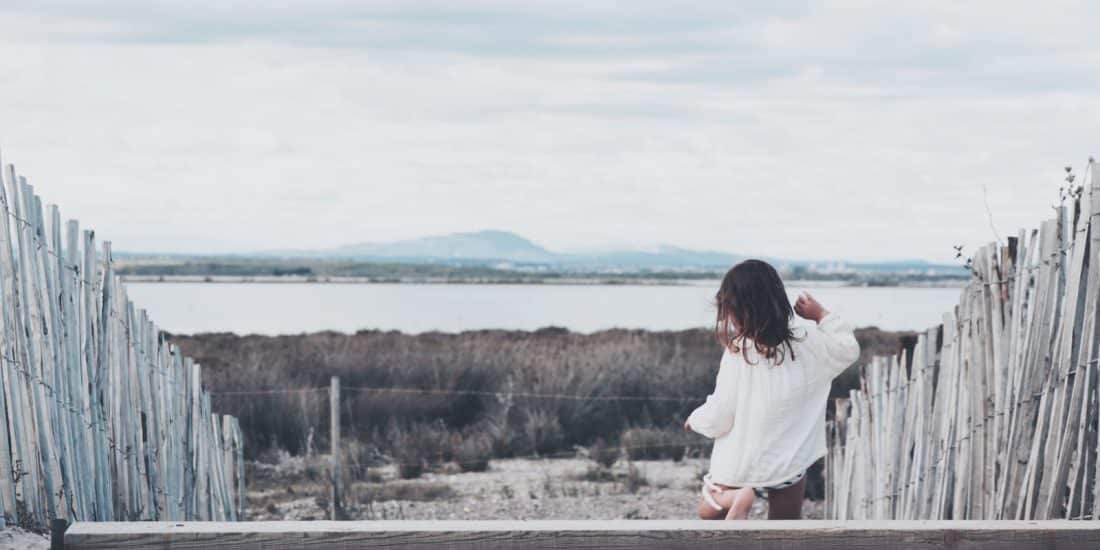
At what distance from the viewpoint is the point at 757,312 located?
14.0 feet

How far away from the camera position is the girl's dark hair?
14.0 ft

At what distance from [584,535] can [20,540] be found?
1697 millimetres

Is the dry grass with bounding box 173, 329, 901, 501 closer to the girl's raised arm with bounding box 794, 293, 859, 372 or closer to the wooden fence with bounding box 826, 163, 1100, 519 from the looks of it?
the wooden fence with bounding box 826, 163, 1100, 519

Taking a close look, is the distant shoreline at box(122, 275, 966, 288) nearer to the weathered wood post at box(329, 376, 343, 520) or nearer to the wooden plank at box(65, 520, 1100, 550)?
the weathered wood post at box(329, 376, 343, 520)

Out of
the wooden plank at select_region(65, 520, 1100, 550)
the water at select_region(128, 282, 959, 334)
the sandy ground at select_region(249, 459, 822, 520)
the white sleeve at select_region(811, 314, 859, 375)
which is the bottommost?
the water at select_region(128, 282, 959, 334)

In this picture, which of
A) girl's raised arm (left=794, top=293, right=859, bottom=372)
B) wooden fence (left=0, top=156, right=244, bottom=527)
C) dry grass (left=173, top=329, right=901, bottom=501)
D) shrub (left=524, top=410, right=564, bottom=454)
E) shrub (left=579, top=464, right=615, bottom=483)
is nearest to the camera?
wooden fence (left=0, top=156, right=244, bottom=527)

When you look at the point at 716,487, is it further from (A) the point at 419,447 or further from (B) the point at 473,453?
(A) the point at 419,447

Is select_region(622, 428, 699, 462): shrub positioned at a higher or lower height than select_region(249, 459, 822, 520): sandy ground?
higher

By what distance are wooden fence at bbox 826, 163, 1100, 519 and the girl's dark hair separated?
0.95 m

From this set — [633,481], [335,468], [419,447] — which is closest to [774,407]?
[335,468]

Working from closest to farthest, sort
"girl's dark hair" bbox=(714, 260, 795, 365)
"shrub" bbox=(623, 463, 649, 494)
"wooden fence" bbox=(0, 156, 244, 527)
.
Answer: "wooden fence" bbox=(0, 156, 244, 527), "girl's dark hair" bbox=(714, 260, 795, 365), "shrub" bbox=(623, 463, 649, 494)

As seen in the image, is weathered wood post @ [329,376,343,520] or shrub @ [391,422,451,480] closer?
weathered wood post @ [329,376,343,520]

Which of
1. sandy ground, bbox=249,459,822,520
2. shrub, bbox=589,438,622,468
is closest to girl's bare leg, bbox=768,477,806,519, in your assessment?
sandy ground, bbox=249,459,822,520

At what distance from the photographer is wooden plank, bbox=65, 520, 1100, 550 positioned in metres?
3.33
